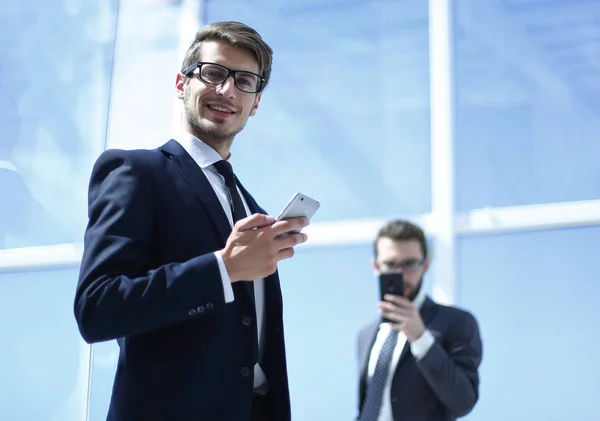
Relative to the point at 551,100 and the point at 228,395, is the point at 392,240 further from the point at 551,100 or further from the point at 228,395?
the point at 228,395

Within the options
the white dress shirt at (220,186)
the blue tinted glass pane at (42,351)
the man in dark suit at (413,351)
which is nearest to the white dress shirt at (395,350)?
the man in dark suit at (413,351)

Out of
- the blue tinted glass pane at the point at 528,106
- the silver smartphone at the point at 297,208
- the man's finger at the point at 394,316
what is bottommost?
the man's finger at the point at 394,316

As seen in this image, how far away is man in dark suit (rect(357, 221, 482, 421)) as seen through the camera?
2.71m

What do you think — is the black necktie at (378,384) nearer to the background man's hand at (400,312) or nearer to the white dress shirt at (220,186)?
the background man's hand at (400,312)

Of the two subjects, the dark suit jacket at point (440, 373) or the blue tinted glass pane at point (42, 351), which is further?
the blue tinted glass pane at point (42, 351)

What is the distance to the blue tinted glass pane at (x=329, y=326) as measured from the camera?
3.83 meters

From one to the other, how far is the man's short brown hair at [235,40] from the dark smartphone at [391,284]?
1.37 m

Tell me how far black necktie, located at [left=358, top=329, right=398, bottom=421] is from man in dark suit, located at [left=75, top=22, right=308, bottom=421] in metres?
1.40

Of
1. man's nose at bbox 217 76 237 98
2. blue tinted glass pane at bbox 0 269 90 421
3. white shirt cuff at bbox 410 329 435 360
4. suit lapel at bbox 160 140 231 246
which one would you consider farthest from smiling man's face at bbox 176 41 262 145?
blue tinted glass pane at bbox 0 269 90 421

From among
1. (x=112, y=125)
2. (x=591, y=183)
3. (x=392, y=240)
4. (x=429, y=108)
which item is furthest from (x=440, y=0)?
(x=112, y=125)

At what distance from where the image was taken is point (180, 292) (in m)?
1.27

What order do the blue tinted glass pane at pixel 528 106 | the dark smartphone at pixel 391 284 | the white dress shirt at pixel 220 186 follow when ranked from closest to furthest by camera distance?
the white dress shirt at pixel 220 186 < the dark smartphone at pixel 391 284 < the blue tinted glass pane at pixel 528 106

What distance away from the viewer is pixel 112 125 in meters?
4.66

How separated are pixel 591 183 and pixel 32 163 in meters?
3.29
